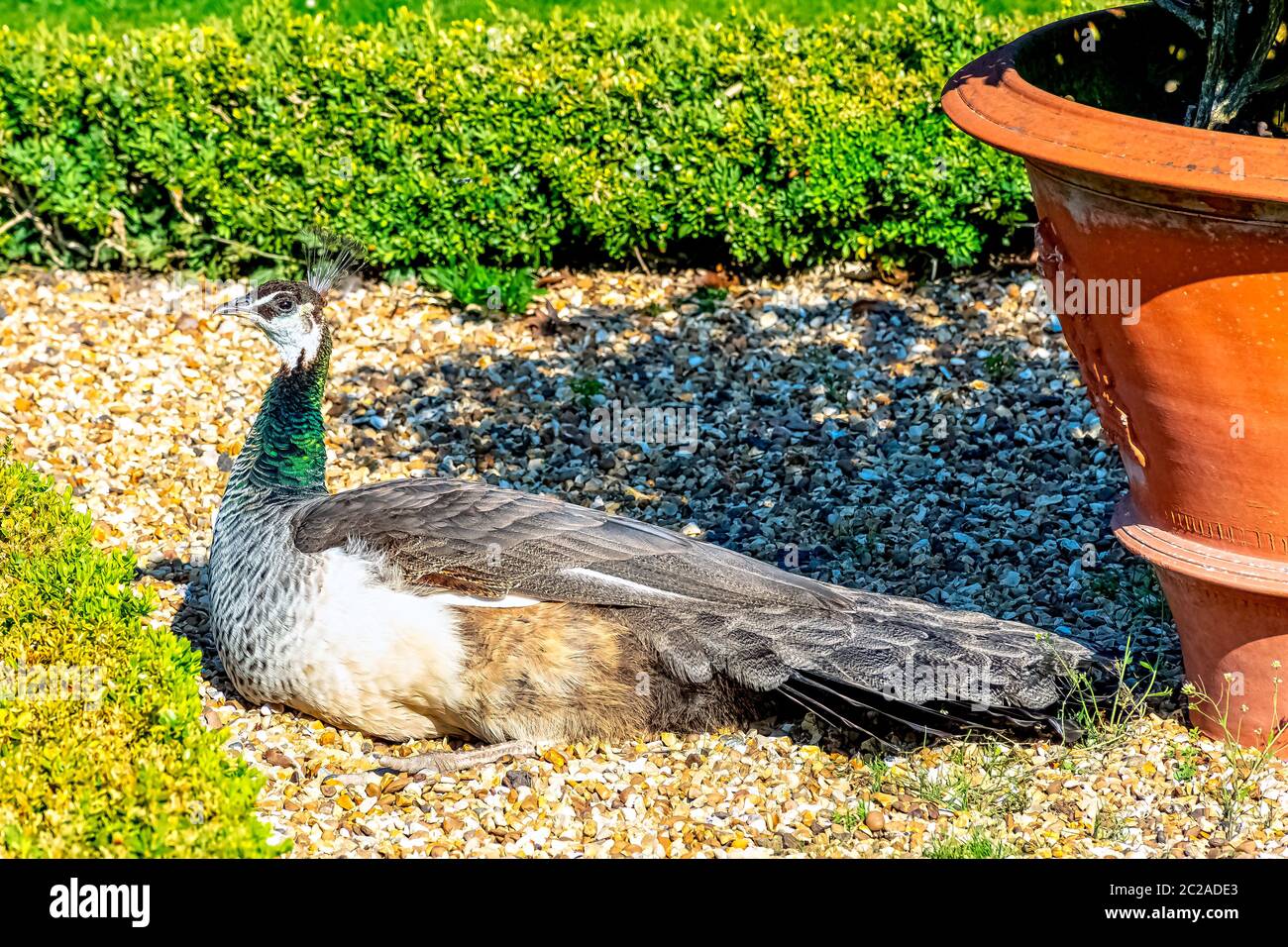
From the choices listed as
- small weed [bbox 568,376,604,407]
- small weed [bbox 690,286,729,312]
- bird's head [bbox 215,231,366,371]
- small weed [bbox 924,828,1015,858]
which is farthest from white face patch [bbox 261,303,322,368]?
small weed [bbox 690,286,729,312]

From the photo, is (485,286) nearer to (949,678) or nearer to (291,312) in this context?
(291,312)

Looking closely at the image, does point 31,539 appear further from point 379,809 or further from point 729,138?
point 729,138

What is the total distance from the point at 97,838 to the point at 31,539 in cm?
155

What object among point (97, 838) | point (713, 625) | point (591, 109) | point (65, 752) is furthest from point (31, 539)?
point (591, 109)

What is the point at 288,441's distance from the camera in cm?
475

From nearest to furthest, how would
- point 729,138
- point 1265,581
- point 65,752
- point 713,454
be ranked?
point 65,752, point 1265,581, point 713,454, point 729,138

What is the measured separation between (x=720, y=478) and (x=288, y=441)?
1802 millimetres

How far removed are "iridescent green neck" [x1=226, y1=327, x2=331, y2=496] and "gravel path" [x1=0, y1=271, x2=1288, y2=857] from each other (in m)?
0.61

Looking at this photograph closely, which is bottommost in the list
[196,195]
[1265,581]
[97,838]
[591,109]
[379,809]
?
[379,809]

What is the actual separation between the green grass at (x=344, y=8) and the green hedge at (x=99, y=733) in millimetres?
5683

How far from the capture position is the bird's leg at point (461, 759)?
4.20 metres

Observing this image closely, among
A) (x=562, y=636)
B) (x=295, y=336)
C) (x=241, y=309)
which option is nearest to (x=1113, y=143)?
(x=562, y=636)

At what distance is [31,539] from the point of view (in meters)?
4.45

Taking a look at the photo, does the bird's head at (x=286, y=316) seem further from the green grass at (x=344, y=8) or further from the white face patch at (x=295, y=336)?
the green grass at (x=344, y=8)
